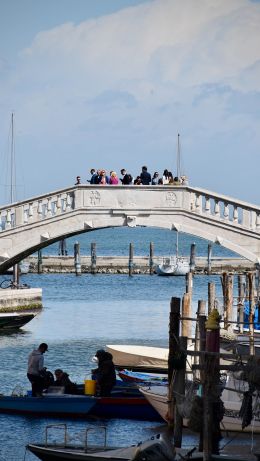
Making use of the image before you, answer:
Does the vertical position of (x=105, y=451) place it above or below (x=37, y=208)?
below

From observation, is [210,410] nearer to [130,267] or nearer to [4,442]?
[4,442]

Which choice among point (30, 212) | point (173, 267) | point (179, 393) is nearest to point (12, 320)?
point (30, 212)

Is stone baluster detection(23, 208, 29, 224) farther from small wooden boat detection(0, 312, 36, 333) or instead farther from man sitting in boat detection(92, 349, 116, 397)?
man sitting in boat detection(92, 349, 116, 397)

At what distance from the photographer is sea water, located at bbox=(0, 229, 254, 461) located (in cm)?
2336

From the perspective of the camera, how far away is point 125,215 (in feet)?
110

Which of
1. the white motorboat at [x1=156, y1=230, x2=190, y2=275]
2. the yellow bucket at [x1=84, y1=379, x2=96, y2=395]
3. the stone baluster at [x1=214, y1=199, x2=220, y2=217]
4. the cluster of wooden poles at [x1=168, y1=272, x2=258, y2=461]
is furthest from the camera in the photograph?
the white motorboat at [x1=156, y1=230, x2=190, y2=275]

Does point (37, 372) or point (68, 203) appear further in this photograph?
point (68, 203)

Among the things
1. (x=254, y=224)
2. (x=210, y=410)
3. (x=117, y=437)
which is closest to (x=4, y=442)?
(x=117, y=437)

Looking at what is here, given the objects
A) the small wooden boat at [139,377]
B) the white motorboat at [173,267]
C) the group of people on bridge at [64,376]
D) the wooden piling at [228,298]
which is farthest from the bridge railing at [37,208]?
the white motorboat at [173,267]

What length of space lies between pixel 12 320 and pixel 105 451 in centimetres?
1720

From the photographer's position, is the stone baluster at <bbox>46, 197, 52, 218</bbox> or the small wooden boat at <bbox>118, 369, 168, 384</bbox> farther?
the stone baluster at <bbox>46, 197, 52, 218</bbox>

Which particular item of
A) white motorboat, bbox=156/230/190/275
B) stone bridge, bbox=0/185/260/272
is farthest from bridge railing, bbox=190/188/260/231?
white motorboat, bbox=156/230/190/275

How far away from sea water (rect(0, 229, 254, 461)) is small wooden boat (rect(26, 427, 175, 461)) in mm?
1014

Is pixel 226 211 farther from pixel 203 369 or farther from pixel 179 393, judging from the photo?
pixel 203 369
